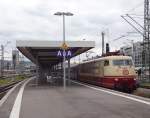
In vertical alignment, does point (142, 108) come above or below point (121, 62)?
below

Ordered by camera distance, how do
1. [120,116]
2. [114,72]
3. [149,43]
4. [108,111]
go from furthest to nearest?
[149,43]
[114,72]
[108,111]
[120,116]

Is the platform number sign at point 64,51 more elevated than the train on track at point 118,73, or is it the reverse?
the platform number sign at point 64,51

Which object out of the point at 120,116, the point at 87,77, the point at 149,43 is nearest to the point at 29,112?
the point at 120,116

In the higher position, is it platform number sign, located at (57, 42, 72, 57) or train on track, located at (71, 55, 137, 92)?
platform number sign, located at (57, 42, 72, 57)

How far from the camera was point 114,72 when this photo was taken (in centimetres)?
3372

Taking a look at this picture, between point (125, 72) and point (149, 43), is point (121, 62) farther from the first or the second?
point (149, 43)

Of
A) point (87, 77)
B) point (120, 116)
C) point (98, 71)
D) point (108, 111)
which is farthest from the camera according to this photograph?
point (87, 77)

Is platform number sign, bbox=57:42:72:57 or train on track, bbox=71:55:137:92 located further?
train on track, bbox=71:55:137:92

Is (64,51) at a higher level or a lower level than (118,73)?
higher

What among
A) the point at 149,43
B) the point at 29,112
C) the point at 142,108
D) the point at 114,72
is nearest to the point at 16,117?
the point at 29,112

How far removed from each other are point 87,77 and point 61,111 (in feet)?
103

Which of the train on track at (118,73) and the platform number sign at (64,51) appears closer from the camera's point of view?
the platform number sign at (64,51)

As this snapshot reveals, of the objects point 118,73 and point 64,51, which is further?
point 118,73

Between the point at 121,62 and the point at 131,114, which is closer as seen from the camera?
the point at 131,114
